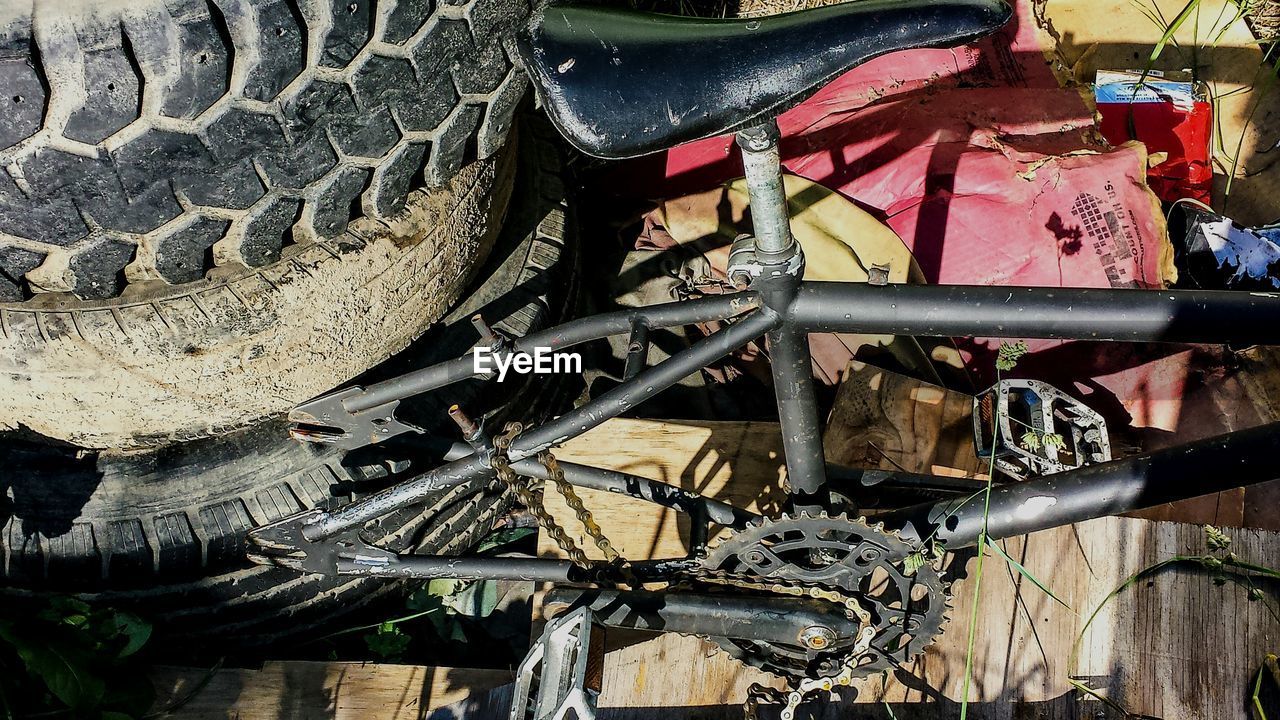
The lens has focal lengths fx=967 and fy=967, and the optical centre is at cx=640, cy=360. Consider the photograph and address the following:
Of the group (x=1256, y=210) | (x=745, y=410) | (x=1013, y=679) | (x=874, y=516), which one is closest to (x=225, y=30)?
(x=874, y=516)

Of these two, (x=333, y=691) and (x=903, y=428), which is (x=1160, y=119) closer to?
(x=903, y=428)

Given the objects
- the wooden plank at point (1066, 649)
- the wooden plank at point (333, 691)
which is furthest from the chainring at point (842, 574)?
the wooden plank at point (333, 691)

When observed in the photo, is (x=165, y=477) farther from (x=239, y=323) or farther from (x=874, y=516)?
(x=874, y=516)

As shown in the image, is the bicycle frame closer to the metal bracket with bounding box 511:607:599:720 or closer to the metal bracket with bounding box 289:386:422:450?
the metal bracket with bounding box 289:386:422:450

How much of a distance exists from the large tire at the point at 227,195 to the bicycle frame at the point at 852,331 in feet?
0.73

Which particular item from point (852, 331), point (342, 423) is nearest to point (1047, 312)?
point (852, 331)

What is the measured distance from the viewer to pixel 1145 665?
6.17 ft

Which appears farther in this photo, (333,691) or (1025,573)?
(333,691)

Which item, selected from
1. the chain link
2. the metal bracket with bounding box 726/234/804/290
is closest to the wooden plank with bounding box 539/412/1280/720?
the chain link

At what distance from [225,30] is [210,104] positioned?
0.11 metres

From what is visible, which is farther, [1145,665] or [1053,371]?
[1053,371]

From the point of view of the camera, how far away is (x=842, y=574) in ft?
5.75

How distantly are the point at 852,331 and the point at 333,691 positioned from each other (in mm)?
1396

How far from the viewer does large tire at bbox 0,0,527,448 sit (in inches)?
52.9
